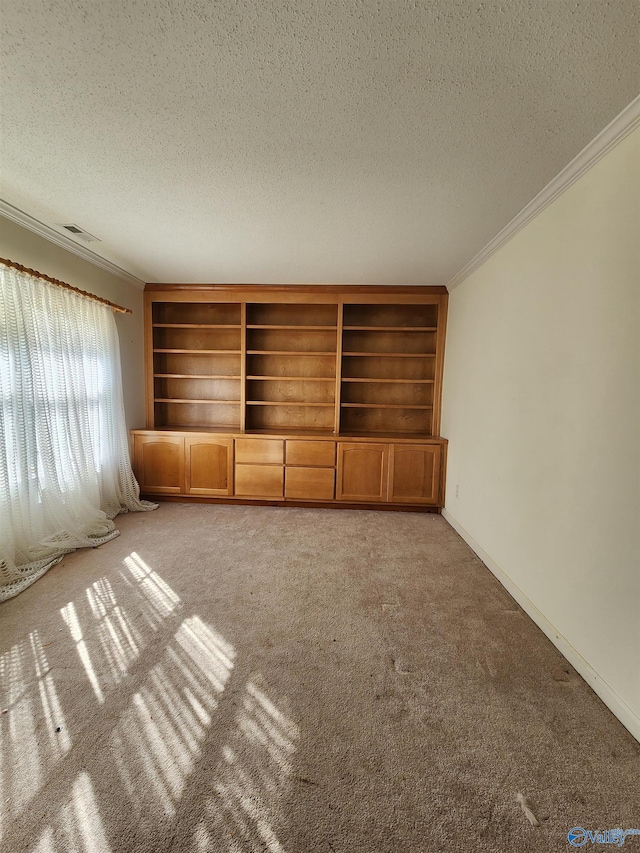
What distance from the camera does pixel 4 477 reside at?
2252 mm

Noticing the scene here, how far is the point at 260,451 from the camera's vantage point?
3742 millimetres

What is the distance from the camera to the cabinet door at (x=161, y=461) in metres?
3.76

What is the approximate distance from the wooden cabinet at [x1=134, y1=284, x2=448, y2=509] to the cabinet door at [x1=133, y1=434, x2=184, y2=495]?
11 mm

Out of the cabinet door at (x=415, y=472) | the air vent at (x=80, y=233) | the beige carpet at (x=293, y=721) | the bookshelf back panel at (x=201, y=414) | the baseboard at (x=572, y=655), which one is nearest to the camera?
the beige carpet at (x=293, y=721)

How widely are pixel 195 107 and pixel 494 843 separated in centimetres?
263

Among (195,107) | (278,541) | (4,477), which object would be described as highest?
(195,107)

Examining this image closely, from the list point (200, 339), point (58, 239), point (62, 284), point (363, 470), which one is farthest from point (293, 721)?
point (200, 339)

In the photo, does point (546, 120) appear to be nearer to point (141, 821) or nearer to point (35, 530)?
point (141, 821)

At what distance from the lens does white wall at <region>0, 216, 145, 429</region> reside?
7.66ft

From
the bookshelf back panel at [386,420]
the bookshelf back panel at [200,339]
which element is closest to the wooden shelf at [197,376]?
the bookshelf back panel at [200,339]

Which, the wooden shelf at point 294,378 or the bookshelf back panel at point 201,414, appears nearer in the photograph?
the wooden shelf at point 294,378

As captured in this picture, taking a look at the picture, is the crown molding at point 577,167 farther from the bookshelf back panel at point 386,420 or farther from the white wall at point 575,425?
the bookshelf back panel at point 386,420

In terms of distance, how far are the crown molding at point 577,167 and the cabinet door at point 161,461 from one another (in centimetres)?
342

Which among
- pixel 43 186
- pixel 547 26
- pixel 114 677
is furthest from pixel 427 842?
pixel 43 186
